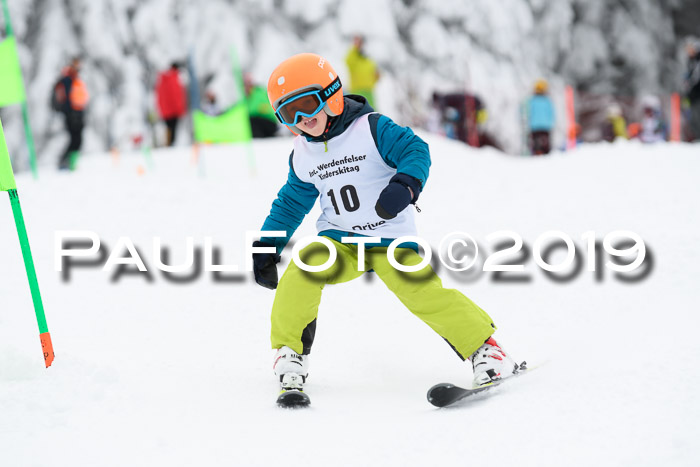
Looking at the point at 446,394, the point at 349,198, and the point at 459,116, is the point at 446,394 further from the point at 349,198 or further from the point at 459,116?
the point at 459,116

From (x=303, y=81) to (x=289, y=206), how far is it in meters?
0.62

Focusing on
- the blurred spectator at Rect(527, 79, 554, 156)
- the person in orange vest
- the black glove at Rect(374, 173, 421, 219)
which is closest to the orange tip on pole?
the black glove at Rect(374, 173, 421, 219)

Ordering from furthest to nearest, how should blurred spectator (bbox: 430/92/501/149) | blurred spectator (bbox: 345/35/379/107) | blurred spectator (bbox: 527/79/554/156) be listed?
blurred spectator (bbox: 430/92/501/149) < blurred spectator (bbox: 527/79/554/156) < blurred spectator (bbox: 345/35/379/107)

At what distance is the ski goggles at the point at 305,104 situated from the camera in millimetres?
2883

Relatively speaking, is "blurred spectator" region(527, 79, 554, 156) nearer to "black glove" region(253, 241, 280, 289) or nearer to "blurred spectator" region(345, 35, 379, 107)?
"blurred spectator" region(345, 35, 379, 107)

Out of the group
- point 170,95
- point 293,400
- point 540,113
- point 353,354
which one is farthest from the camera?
point 540,113

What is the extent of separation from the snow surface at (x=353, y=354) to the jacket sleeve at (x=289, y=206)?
69 centimetres

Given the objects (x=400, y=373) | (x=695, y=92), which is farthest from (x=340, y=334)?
(x=695, y=92)

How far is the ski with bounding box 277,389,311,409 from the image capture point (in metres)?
2.76

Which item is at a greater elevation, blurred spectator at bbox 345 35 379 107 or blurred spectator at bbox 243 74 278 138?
blurred spectator at bbox 345 35 379 107

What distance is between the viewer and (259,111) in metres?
11.9

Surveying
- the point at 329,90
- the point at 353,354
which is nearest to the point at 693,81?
the point at 353,354

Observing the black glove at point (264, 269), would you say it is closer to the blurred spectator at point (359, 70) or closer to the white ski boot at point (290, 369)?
the white ski boot at point (290, 369)

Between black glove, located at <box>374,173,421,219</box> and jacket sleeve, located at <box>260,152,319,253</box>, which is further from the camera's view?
Answer: jacket sleeve, located at <box>260,152,319,253</box>
